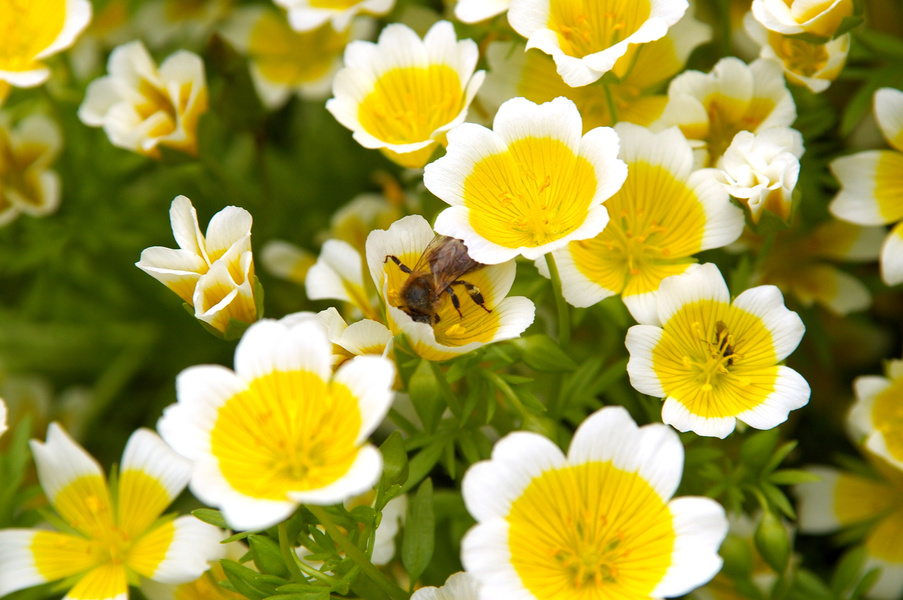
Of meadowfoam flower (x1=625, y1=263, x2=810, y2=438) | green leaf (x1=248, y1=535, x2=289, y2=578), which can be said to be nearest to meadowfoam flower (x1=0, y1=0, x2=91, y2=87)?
green leaf (x1=248, y1=535, x2=289, y2=578)

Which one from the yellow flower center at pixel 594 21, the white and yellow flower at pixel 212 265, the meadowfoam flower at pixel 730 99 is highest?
the yellow flower center at pixel 594 21

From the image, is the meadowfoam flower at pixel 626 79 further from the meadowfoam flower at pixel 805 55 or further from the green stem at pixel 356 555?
the green stem at pixel 356 555

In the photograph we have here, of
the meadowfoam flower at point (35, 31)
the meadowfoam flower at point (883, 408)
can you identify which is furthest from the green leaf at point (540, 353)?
the meadowfoam flower at point (35, 31)

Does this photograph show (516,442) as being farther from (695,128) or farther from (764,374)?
(695,128)

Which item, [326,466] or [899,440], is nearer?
[326,466]

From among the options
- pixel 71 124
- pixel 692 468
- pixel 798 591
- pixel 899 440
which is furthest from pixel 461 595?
pixel 71 124

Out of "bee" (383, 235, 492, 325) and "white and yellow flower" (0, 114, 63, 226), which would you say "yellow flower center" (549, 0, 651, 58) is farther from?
"white and yellow flower" (0, 114, 63, 226)
